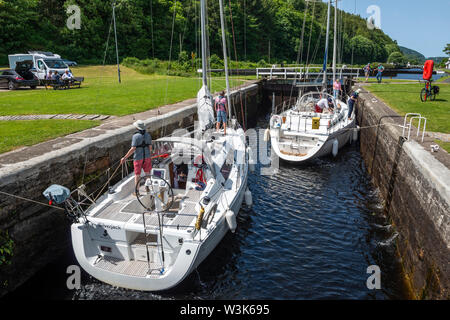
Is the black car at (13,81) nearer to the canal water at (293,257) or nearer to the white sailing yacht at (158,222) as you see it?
the white sailing yacht at (158,222)

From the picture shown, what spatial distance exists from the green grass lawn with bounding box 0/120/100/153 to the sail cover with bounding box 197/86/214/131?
3488 mm

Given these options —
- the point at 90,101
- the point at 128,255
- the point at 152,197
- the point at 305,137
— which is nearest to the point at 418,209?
the point at 152,197

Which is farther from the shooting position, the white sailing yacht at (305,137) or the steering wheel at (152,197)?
the white sailing yacht at (305,137)

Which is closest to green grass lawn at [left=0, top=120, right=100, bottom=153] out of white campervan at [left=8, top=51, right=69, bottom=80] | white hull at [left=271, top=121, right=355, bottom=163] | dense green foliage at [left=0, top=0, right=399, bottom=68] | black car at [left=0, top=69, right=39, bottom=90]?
white hull at [left=271, top=121, right=355, bottom=163]

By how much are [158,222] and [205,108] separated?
227 inches

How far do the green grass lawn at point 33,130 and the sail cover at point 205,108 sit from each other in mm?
3488

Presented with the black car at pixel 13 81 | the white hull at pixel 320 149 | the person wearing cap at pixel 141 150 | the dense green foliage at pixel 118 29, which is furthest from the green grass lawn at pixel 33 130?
the dense green foliage at pixel 118 29

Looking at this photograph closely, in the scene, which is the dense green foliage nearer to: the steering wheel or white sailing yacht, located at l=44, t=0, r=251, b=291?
white sailing yacht, located at l=44, t=0, r=251, b=291

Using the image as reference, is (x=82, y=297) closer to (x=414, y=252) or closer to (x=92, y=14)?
(x=414, y=252)

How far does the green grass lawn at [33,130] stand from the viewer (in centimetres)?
860

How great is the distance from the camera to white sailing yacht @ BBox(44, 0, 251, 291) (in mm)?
5945

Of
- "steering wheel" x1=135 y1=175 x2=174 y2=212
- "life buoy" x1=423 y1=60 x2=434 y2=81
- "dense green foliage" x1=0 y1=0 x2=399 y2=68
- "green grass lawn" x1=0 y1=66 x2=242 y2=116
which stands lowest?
"steering wheel" x1=135 y1=175 x2=174 y2=212

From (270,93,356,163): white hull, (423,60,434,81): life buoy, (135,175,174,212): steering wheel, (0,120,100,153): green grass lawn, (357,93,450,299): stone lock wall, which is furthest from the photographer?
(423,60,434,81): life buoy

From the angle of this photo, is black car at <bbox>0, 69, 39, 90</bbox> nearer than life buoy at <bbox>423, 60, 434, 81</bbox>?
No
